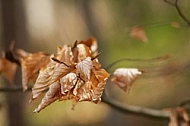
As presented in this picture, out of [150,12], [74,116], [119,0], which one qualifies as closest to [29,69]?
[119,0]

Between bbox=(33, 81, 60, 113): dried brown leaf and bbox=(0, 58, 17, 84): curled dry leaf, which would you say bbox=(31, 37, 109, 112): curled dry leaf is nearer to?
bbox=(33, 81, 60, 113): dried brown leaf

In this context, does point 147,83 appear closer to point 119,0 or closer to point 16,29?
point 119,0

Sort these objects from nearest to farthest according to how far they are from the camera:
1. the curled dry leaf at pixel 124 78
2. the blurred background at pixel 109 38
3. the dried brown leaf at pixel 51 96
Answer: the dried brown leaf at pixel 51 96 < the curled dry leaf at pixel 124 78 < the blurred background at pixel 109 38

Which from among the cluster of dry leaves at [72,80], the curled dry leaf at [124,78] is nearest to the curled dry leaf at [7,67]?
the curled dry leaf at [124,78]

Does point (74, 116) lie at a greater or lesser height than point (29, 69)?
greater

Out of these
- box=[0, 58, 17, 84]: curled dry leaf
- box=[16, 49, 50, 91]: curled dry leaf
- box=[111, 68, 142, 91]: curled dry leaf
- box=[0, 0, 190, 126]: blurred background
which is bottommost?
box=[111, 68, 142, 91]: curled dry leaf

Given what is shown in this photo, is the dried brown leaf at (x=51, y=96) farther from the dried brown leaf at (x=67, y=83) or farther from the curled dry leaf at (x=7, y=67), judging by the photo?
the curled dry leaf at (x=7, y=67)

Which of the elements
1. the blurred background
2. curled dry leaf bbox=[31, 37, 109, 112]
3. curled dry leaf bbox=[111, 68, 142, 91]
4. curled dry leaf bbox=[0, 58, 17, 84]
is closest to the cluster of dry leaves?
curled dry leaf bbox=[31, 37, 109, 112]

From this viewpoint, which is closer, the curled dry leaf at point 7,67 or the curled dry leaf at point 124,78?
the curled dry leaf at point 124,78

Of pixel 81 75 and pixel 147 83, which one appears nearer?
pixel 81 75

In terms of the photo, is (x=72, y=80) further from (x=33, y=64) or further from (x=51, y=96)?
(x=33, y=64)

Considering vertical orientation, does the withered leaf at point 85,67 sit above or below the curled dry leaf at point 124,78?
below
